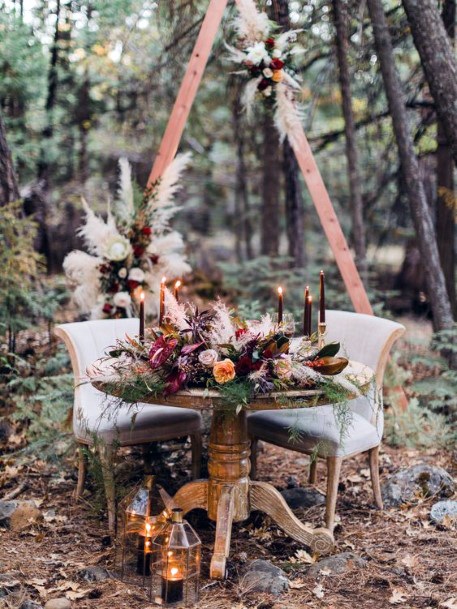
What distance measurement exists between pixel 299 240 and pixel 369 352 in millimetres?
4146

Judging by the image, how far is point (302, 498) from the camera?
14.6 feet

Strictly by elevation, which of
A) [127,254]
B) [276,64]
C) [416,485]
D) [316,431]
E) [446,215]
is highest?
[276,64]

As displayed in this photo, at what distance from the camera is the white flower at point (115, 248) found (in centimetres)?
560

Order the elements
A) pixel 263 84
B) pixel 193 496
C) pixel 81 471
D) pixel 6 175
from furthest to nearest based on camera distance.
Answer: pixel 6 175 < pixel 263 84 < pixel 81 471 < pixel 193 496

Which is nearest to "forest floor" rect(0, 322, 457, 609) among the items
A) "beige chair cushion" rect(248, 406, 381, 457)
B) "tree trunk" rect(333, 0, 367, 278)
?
"beige chair cushion" rect(248, 406, 381, 457)

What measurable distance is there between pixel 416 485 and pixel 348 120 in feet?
12.4

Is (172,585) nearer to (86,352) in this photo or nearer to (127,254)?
(86,352)

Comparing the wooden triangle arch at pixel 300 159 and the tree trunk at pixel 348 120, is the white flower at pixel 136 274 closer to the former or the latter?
the wooden triangle arch at pixel 300 159

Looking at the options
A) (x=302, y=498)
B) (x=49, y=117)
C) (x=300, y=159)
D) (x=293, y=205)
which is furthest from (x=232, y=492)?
(x=49, y=117)

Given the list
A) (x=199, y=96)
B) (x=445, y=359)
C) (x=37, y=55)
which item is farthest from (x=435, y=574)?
(x=199, y=96)

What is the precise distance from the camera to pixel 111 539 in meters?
3.85

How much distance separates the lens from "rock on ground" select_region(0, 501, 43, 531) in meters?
3.95

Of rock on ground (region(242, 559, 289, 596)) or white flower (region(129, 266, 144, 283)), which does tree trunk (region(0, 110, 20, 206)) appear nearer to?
white flower (region(129, 266, 144, 283))

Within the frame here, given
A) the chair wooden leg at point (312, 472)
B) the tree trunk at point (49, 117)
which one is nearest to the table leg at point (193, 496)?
the chair wooden leg at point (312, 472)
